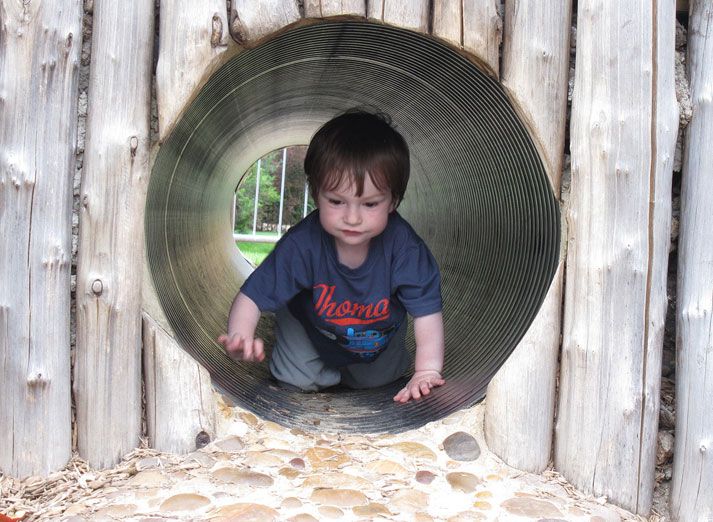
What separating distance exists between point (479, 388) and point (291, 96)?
8.34 feet

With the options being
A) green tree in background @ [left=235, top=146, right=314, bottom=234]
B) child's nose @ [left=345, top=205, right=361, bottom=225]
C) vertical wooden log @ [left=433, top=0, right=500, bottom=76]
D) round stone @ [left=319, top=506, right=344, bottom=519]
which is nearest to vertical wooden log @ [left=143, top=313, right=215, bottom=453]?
round stone @ [left=319, top=506, right=344, bottom=519]

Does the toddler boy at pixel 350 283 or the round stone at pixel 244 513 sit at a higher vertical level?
the toddler boy at pixel 350 283

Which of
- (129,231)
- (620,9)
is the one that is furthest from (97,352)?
(620,9)

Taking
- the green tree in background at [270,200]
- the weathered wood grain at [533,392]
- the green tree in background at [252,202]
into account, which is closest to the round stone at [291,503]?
the weathered wood grain at [533,392]

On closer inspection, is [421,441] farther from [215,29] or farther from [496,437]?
[215,29]

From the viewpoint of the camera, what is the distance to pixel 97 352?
2438 millimetres

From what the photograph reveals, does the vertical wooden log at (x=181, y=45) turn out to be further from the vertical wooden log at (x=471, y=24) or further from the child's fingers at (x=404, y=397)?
the child's fingers at (x=404, y=397)

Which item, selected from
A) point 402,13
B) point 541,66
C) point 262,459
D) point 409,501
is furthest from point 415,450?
point 402,13

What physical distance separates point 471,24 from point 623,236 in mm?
892

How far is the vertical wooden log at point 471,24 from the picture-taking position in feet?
8.32

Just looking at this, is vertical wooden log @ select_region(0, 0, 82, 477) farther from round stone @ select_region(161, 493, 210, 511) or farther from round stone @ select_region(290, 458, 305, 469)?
round stone @ select_region(290, 458, 305, 469)

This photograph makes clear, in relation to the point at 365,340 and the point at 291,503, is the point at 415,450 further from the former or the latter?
the point at 365,340

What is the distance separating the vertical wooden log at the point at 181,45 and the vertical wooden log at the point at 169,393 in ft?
2.35

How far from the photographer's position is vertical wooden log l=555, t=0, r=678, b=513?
246 centimetres
